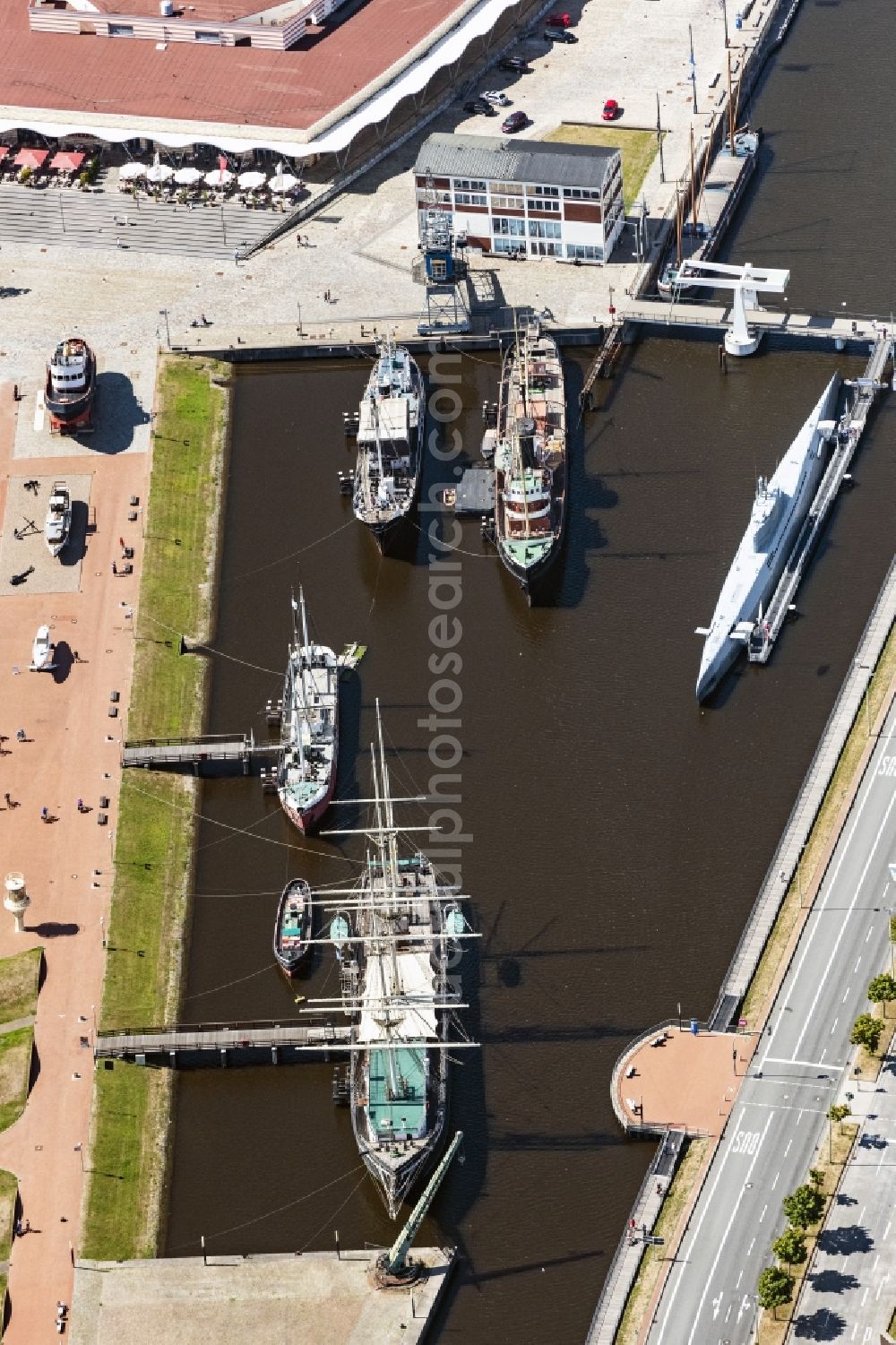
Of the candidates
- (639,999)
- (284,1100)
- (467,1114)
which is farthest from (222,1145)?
(639,999)

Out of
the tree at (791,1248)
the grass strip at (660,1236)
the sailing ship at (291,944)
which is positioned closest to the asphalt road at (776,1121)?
the grass strip at (660,1236)

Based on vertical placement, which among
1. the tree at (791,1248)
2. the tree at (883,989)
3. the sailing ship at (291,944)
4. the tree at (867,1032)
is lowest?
the tree at (791,1248)

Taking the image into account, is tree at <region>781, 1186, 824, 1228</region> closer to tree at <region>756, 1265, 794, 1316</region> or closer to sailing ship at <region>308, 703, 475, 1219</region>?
tree at <region>756, 1265, 794, 1316</region>

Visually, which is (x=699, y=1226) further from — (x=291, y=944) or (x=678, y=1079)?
(x=291, y=944)

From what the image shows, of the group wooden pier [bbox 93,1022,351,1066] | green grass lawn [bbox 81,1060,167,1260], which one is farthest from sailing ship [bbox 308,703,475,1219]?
green grass lawn [bbox 81,1060,167,1260]

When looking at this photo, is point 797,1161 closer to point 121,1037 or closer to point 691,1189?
point 691,1189

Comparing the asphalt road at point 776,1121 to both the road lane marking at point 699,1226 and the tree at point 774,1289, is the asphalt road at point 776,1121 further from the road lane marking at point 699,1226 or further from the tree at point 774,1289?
the tree at point 774,1289
